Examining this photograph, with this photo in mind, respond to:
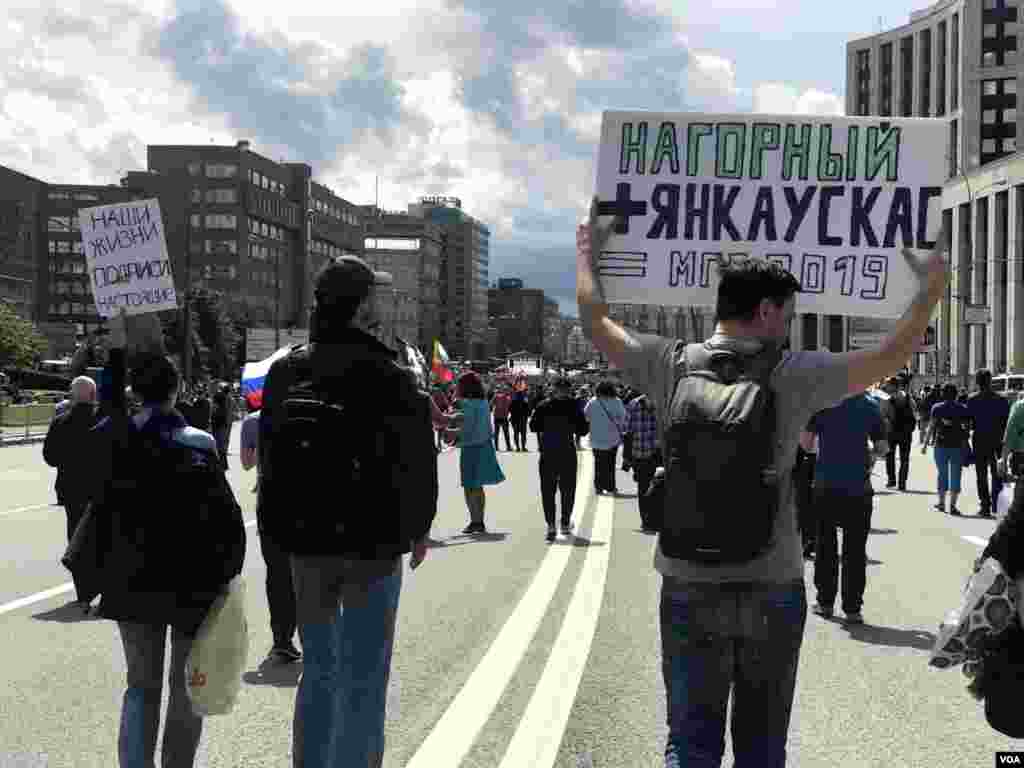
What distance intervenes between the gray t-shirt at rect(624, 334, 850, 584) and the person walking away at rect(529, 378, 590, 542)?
10.2 metres

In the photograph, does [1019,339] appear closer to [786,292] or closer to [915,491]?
[915,491]

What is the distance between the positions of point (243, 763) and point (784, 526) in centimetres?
282

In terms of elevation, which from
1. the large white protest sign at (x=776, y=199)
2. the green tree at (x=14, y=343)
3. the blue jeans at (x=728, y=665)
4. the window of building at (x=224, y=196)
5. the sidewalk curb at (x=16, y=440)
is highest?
the window of building at (x=224, y=196)

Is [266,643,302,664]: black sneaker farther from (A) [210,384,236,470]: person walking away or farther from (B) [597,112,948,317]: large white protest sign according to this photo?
(A) [210,384,236,470]: person walking away

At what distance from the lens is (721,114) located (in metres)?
5.78

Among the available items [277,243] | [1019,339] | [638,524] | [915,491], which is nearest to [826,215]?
[638,524]

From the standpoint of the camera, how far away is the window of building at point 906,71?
360ft

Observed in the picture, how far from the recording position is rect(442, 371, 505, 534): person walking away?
46.7 feet

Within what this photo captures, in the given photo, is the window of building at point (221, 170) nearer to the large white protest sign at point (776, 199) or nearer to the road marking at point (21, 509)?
the road marking at point (21, 509)

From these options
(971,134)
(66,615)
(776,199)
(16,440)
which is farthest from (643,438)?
(971,134)

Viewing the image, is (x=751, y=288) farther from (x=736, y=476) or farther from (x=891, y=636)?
(x=891, y=636)

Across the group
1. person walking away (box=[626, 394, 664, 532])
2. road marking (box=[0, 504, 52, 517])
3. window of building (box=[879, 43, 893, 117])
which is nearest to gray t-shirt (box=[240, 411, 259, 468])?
person walking away (box=[626, 394, 664, 532])

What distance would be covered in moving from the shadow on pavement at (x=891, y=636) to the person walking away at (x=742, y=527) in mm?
4926

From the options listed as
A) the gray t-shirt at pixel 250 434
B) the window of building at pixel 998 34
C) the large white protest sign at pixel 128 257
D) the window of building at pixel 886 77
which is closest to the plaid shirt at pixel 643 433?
the large white protest sign at pixel 128 257
